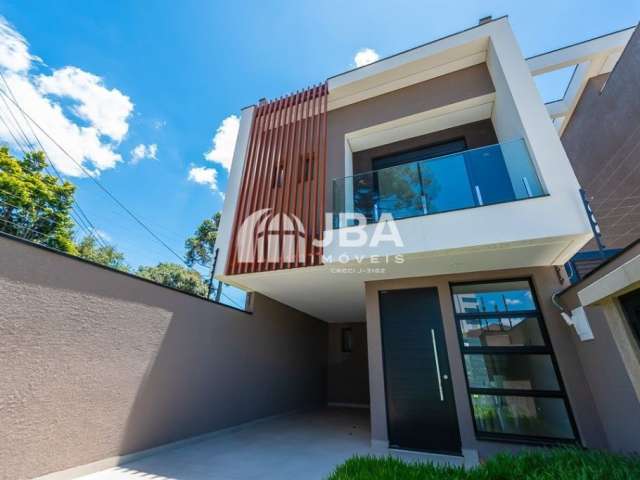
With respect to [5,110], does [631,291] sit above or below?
below

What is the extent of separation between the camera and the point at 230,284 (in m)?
5.11

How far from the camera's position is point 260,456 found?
3.35m

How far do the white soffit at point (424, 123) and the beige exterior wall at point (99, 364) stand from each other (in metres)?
4.41

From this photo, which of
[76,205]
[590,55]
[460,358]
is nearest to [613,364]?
[460,358]

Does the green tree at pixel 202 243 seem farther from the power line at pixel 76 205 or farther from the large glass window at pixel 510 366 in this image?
the large glass window at pixel 510 366

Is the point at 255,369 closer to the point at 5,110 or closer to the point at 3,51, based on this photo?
the point at 3,51

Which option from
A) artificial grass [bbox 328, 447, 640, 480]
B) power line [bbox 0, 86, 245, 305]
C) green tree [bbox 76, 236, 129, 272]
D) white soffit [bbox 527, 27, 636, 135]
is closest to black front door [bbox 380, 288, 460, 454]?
artificial grass [bbox 328, 447, 640, 480]

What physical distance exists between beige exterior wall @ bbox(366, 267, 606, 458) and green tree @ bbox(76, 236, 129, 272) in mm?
15464

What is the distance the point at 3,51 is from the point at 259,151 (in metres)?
5.64

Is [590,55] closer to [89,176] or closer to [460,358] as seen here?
[460,358]

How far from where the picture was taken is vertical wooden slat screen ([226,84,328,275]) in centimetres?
441

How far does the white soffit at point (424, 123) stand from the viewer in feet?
15.6

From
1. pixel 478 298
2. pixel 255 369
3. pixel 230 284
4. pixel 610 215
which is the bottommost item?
pixel 255 369

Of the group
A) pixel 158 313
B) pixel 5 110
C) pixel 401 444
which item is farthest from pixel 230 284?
pixel 5 110
